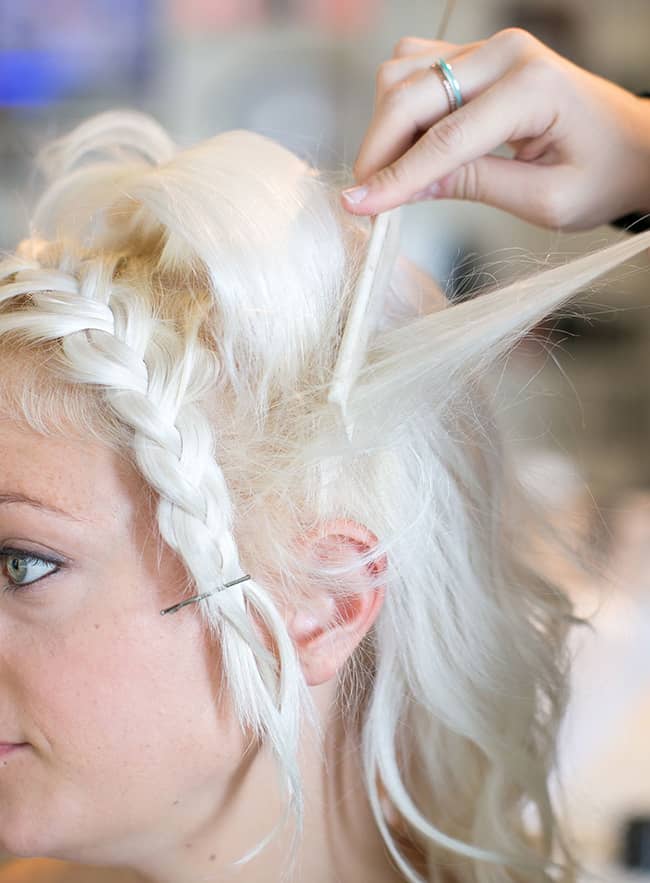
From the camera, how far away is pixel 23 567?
0.84 m

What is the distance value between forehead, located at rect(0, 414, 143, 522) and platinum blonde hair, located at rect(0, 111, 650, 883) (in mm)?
14

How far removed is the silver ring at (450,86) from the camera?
905 millimetres

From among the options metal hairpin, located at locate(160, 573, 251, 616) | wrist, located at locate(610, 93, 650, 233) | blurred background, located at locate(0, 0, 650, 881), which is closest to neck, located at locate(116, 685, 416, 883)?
metal hairpin, located at locate(160, 573, 251, 616)

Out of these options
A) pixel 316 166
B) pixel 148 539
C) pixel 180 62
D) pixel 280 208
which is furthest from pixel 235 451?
pixel 180 62

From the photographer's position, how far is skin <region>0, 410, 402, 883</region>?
828 millimetres

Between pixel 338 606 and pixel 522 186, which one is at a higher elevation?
pixel 522 186

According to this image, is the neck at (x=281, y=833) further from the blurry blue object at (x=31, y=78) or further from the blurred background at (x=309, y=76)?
the blurry blue object at (x=31, y=78)

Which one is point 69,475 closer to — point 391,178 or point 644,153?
point 391,178

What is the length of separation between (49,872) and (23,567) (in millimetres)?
585

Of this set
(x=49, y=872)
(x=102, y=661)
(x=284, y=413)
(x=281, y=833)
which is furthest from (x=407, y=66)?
(x=49, y=872)

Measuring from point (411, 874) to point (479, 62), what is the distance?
773 millimetres

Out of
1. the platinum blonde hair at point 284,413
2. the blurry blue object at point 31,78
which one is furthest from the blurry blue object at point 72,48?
the platinum blonde hair at point 284,413

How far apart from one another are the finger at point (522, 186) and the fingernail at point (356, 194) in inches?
5.6

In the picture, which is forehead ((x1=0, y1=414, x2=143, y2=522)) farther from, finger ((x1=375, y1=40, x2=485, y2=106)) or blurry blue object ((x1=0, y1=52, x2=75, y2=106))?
blurry blue object ((x1=0, y1=52, x2=75, y2=106))
